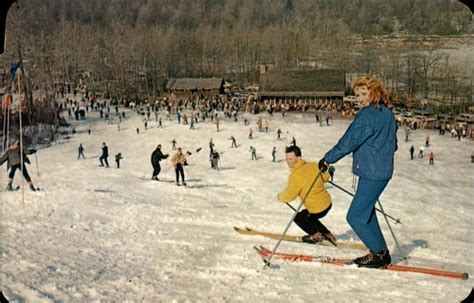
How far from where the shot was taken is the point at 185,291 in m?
2.84

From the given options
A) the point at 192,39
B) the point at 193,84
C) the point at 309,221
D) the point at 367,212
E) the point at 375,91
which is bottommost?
the point at 309,221

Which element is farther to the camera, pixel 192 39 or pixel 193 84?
pixel 192 39

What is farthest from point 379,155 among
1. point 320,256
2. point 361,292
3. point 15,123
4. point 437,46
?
point 15,123

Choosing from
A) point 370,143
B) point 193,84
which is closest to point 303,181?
point 370,143

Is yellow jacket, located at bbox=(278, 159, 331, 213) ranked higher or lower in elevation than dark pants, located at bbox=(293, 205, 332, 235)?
higher

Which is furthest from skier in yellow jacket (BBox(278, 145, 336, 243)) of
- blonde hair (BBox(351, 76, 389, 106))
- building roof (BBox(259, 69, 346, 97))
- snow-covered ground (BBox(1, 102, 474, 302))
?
building roof (BBox(259, 69, 346, 97))

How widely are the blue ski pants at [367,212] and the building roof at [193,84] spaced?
2893cm

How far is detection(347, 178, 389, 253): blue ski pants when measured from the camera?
284cm

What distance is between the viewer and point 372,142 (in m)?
2.74

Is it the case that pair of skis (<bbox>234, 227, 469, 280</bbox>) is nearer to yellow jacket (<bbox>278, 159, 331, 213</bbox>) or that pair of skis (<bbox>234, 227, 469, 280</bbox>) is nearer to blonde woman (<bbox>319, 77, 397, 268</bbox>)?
yellow jacket (<bbox>278, 159, 331, 213</bbox>)

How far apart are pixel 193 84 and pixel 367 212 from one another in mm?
31225

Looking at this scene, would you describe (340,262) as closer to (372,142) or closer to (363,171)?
(363,171)

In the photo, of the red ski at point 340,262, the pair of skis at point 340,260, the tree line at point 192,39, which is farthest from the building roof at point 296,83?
the red ski at point 340,262

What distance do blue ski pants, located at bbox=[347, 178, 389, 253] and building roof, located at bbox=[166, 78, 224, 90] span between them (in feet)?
94.9
